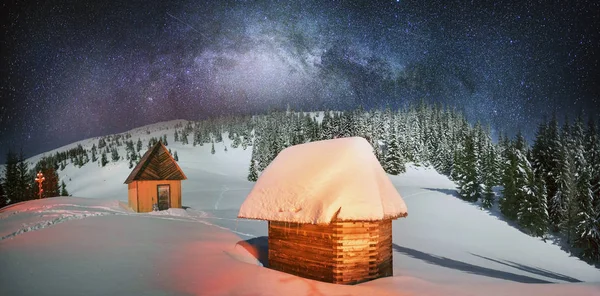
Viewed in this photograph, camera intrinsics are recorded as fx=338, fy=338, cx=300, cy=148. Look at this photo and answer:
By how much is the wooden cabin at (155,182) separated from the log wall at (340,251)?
19056mm

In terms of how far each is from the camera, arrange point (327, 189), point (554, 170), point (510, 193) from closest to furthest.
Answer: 1. point (327, 189)
2. point (554, 170)
3. point (510, 193)

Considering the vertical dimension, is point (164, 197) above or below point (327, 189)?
below

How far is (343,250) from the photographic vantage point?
11469 millimetres

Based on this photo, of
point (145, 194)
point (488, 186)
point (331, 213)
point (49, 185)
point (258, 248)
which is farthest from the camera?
point (49, 185)

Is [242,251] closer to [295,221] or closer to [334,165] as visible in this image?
[295,221]

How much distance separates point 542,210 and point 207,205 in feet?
125

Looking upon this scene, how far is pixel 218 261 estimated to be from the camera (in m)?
12.7

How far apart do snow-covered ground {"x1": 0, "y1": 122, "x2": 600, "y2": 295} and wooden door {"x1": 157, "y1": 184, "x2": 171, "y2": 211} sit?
1.03m

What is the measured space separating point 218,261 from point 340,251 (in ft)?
15.3

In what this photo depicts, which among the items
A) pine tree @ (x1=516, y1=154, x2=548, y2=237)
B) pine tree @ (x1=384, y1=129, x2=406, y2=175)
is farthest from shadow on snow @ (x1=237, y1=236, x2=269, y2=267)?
pine tree @ (x1=384, y1=129, x2=406, y2=175)

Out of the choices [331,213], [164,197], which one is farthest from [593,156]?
[164,197]

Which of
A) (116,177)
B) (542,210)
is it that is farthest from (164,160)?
(116,177)

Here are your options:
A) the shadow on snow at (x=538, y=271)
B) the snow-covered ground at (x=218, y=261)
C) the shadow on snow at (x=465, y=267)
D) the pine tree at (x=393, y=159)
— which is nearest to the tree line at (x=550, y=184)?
the snow-covered ground at (x=218, y=261)

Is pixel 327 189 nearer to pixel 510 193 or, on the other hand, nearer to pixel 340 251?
Result: pixel 340 251
